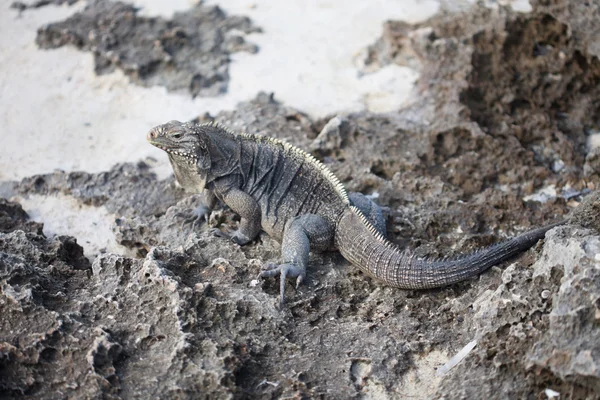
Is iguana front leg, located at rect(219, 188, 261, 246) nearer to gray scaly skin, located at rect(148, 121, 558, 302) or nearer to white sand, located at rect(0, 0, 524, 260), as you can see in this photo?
gray scaly skin, located at rect(148, 121, 558, 302)

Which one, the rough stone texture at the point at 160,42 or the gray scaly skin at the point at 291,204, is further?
the rough stone texture at the point at 160,42

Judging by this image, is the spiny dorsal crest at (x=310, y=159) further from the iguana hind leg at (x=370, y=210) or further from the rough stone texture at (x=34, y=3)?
the rough stone texture at (x=34, y=3)

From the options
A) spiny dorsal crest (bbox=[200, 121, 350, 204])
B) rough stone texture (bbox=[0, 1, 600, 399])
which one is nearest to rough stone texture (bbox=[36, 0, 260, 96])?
rough stone texture (bbox=[0, 1, 600, 399])

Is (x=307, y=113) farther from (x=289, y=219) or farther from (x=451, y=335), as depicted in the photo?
(x=451, y=335)

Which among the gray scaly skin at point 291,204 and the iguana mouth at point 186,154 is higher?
the iguana mouth at point 186,154

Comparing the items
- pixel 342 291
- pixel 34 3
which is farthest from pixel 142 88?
pixel 342 291

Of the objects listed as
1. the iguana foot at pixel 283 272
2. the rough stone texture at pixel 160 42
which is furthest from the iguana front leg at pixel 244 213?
the rough stone texture at pixel 160 42

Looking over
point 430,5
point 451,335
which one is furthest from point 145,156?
point 430,5
